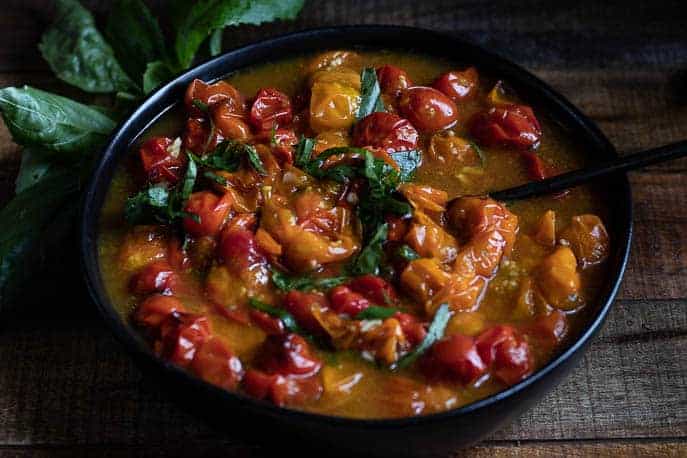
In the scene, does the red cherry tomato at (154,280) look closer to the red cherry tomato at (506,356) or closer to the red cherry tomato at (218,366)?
the red cherry tomato at (218,366)

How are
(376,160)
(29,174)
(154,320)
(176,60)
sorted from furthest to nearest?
1. (176,60)
2. (29,174)
3. (376,160)
4. (154,320)

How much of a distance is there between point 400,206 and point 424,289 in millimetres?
377

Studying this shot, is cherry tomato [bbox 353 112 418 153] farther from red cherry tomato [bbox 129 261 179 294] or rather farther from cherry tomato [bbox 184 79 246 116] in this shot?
red cherry tomato [bbox 129 261 179 294]

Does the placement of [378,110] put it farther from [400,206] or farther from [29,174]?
[29,174]

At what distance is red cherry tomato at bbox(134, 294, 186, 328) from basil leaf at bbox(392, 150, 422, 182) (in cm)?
108

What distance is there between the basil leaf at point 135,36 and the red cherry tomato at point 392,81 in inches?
56.5

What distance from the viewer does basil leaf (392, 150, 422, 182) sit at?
406cm

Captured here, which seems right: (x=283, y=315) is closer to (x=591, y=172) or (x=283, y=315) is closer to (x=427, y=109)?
(x=427, y=109)

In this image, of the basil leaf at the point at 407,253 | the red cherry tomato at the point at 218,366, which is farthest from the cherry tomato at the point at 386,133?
the red cherry tomato at the point at 218,366

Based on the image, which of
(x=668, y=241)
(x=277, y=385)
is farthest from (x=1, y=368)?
(x=668, y=241)

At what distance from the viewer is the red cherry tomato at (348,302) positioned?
3559mm

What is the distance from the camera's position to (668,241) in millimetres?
4727

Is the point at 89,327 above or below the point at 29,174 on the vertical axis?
below

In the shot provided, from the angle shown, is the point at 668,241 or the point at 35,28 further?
the point at 35,28
